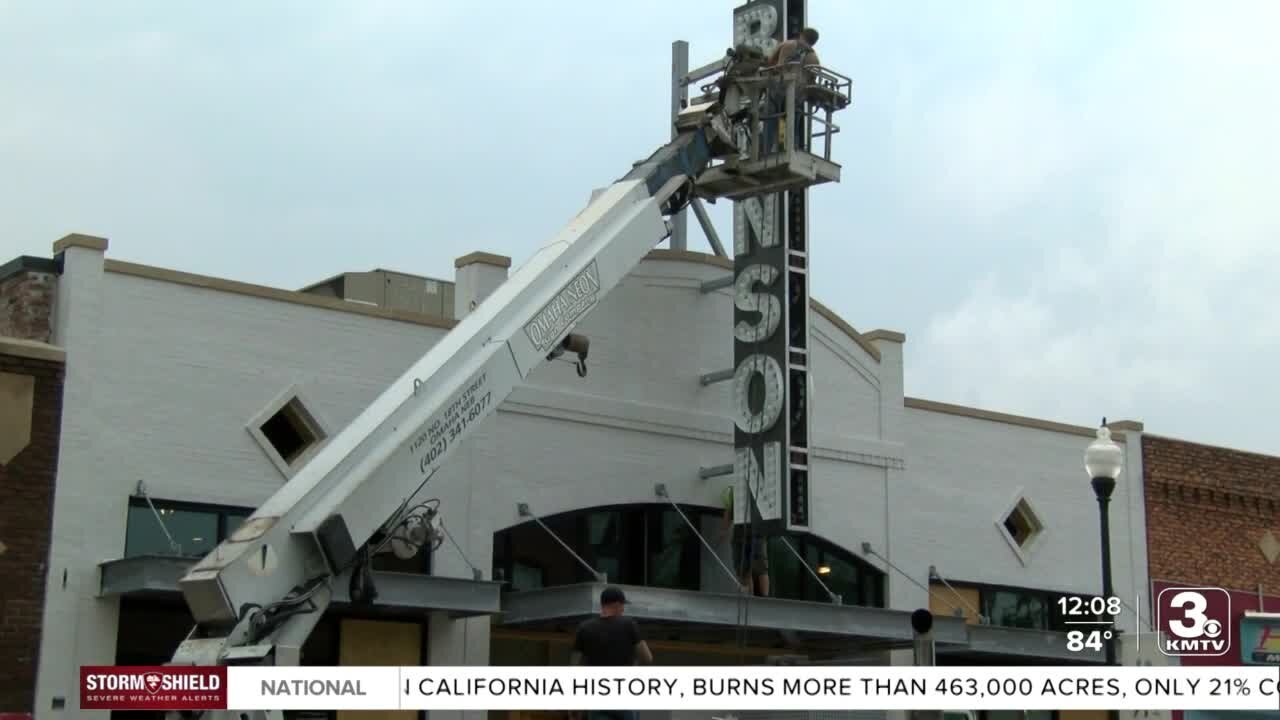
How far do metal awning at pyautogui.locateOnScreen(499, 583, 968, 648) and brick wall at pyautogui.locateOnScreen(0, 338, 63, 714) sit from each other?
6.40 m

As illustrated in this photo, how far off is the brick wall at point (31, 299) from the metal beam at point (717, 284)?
33.4 ft

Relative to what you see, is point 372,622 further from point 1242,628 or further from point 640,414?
point 1242,628

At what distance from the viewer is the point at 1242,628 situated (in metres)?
34.3

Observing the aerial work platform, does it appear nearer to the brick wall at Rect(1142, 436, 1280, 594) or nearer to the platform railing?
the platform railing

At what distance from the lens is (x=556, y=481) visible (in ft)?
85.5

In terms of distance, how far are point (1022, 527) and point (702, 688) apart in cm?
1715

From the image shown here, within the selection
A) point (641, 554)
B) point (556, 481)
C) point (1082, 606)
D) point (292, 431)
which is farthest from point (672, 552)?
point (1082, 606)

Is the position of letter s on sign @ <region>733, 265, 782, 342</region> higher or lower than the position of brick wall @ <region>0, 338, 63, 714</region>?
higher

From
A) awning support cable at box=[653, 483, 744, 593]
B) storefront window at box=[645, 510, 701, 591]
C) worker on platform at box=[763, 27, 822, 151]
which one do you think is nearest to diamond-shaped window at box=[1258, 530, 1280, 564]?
awning support cable at box=[653, 483, 744, 593]

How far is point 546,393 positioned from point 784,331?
12.3 ft

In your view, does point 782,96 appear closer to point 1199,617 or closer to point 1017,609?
point 1017,609

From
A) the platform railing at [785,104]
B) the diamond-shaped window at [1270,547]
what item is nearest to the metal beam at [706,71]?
the platform railing at [785,104]

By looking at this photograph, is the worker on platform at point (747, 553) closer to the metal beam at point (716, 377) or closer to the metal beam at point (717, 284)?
the metal beam at point (716, 377)

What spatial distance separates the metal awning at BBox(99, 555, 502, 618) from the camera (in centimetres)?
2100
